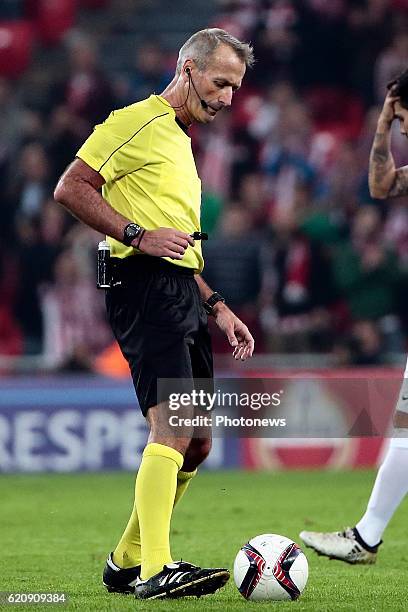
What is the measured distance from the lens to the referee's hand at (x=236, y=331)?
5.31 m

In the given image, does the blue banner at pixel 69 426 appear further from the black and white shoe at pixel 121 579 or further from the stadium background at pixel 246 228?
the black and white shoe at pixel 121 579

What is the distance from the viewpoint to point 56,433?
10.9 metres

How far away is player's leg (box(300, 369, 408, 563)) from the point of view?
5.79 m

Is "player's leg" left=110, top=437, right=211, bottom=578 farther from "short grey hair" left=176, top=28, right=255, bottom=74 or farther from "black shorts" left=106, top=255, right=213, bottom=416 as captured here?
"short grey hair" left=176, top=28, right=255, bottom=74

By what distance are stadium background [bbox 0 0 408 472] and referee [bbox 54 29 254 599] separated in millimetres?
3930

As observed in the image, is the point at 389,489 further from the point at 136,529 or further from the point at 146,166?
the point at 146,166

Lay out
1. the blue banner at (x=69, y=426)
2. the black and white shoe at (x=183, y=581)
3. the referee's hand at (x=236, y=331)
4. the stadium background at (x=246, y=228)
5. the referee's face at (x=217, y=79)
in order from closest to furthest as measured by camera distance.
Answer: the black and white shoe at (x=183, y=581)
the referee's face at (x=217, y=79)
the referee's hand at (x=236, y=331)
the blue banner at (x=69, y=426)
the stadium background at (x=246, y=228)

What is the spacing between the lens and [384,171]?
594 centimetres

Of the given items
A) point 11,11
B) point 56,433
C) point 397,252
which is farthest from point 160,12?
point 56,433

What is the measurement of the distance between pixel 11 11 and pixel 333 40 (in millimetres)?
3752

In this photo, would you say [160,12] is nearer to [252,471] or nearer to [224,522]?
[252,471]

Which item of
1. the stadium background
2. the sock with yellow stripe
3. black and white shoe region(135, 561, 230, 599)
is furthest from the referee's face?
the stadium background

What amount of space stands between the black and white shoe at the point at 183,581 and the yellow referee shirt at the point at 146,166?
117 cm

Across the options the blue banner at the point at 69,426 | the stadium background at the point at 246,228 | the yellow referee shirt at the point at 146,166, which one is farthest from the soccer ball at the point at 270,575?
the blue banner at the point at 69,426
